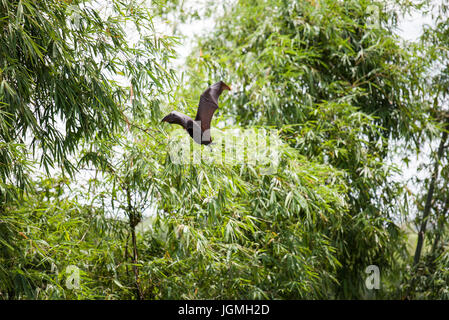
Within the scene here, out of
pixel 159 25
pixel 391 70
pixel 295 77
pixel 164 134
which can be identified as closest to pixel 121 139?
pixel 164 134

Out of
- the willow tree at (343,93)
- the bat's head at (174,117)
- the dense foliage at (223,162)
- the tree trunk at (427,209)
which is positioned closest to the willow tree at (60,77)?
the dense foliage at (223,162)

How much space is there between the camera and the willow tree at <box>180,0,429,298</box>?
14.4 feet

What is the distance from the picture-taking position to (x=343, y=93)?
470cm

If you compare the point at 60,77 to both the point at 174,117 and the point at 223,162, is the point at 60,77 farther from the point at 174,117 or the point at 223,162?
the point at 223,162

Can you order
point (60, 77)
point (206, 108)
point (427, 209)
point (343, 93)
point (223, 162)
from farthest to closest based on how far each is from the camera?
point (427, 209), point (343, 93), point (223, 162), point (206, 108), point (60, 77)

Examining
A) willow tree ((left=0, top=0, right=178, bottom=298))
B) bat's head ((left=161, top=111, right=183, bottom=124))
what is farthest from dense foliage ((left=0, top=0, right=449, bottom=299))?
bat's head ((left=161, top=111, right=183, bottom=124))

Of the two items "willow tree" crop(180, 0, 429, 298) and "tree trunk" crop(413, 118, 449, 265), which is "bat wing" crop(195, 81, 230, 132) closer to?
"willow tree" crop(180, 0, 429, 298)

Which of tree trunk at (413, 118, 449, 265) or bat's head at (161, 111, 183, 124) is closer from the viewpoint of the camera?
bat's head at (161, 111, 183, 124)

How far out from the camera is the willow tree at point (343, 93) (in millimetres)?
4383

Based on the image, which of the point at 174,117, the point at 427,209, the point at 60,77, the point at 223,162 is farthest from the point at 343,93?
the point at 60,77

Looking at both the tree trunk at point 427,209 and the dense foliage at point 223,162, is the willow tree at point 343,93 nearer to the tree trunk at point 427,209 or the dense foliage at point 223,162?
the dense foliage at point 223,162

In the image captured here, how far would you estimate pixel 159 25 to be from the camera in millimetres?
3316
